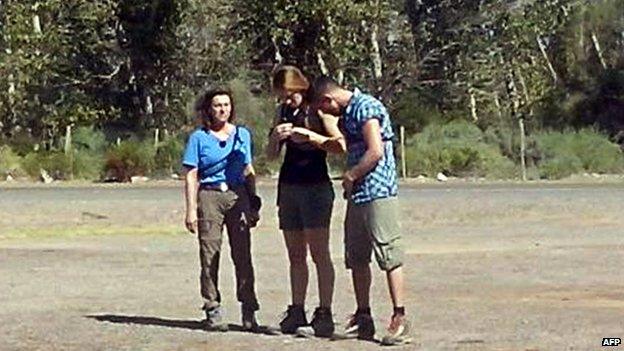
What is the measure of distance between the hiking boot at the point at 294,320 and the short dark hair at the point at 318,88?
154 cm

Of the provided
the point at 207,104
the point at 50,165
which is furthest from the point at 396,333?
the point at 50,165

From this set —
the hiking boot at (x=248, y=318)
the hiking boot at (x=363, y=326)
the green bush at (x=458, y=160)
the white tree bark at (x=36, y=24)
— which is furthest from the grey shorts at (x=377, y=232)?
the white tree bark at (x=36, y=24)

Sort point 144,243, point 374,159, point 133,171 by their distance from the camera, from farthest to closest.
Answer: point 133,171 → point 144,243 → point 374,159

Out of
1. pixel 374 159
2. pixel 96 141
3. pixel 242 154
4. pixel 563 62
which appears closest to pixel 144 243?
pixel 242 154

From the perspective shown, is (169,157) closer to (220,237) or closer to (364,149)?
(220,237)

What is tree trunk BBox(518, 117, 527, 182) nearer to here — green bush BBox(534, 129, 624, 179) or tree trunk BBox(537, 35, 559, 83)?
green bush BBox(534, 129, 624, 179)

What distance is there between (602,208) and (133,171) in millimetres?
16303

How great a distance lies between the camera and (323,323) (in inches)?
453

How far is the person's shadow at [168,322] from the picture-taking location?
12.0 m

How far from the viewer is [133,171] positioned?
132 feet

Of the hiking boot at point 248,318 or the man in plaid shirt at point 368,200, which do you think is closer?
the man in plaid shirt at point 368,200

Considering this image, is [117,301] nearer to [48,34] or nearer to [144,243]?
[144,243]

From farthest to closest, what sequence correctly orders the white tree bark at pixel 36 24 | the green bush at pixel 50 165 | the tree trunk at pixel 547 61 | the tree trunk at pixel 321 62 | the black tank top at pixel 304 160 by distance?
the tree trunk at pixel 547 61, the white tree bark at pixel 36 24, the tree trunk at pixel 321 62, the green bush at pixel 50 165, the black tank top at pixel 304 160

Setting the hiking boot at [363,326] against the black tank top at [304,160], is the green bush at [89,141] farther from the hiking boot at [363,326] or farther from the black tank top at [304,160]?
the hiking boot at [363,326]
